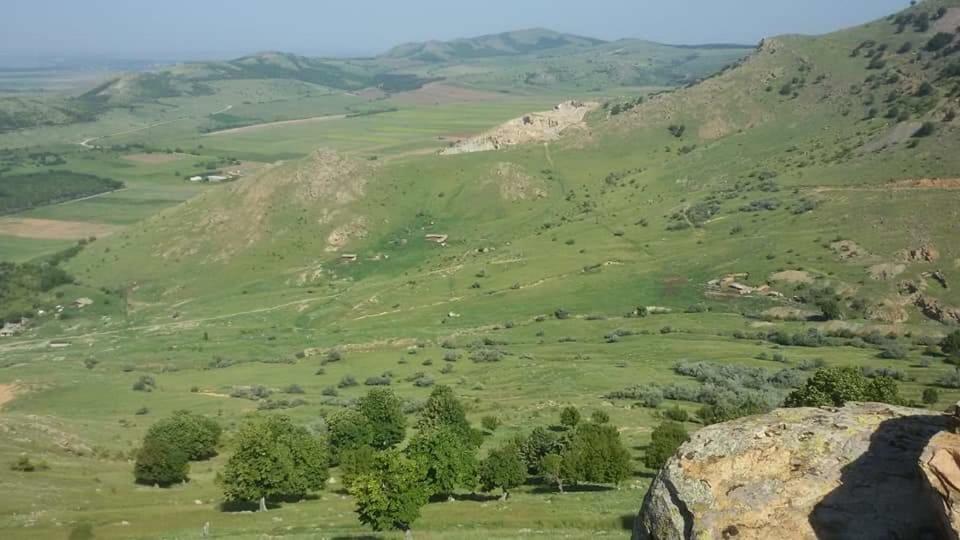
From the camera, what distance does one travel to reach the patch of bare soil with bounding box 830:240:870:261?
11594 cm

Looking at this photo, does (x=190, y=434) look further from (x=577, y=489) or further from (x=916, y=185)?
(x=916, y=185)

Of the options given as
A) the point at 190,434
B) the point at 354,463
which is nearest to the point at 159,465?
the point at 190,434

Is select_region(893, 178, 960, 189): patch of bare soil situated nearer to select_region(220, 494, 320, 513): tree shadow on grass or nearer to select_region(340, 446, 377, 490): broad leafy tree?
select_region(340, 446, 377, 490): broad leafy tree

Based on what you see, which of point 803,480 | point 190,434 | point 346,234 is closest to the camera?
point 803,480

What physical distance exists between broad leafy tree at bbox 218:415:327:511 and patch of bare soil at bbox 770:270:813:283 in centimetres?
8326

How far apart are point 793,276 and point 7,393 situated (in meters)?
112

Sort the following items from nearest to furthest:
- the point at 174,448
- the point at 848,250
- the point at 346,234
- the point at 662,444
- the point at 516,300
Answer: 1. the point at 662,444
2. the point at 174,448
3. the point at 848,250
4. the point at 516,300
5. the point at 346,234

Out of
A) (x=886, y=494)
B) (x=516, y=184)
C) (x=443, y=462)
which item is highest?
(x=886, y=494)

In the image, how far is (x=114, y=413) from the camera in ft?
296

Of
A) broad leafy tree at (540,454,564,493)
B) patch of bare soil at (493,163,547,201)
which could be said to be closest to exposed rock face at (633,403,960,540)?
broad leafy tree at (540,454,564,493)

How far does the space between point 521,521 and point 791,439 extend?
30.6 metres

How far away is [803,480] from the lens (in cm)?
1792

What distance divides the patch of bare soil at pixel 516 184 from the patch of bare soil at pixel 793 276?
78969 millimetres

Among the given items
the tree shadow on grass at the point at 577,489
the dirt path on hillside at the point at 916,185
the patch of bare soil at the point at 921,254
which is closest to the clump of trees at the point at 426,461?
the tree shadow on grass at the point at 577,489
